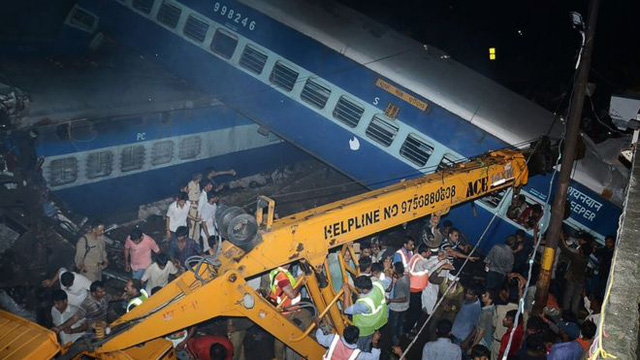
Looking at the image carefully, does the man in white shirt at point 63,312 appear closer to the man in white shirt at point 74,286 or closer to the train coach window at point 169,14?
the man in white shirt at point 74,286

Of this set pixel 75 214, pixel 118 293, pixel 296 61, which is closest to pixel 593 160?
pixel 296 61

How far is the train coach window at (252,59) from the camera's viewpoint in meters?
12.9

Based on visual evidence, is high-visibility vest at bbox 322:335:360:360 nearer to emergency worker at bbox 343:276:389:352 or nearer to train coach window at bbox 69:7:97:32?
emergency worker at bbox 343:276:389:352

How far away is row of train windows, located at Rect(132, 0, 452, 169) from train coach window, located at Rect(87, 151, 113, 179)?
394cm

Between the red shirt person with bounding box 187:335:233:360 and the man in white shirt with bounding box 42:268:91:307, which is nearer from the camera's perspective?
the red shirt person with bounding box 187:335:233:360

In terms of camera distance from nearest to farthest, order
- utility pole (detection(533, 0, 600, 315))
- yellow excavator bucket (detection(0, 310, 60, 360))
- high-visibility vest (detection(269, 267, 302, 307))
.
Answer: yellow excavator bucket (detection(0, 310, 60, 360))
high-visibility vest (detection(269, 267, 302, 307))
utility pole (detection(533, 0, 600, 315))

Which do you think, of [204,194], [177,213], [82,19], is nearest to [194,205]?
[204,194]

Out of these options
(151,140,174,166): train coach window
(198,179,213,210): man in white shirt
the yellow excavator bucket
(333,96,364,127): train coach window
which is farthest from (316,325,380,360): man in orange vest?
(151,140,174,166): train coach window

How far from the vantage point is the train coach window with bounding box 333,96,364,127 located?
39.9 feet

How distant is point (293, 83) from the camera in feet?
41.6

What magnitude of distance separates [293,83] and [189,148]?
10.1ft

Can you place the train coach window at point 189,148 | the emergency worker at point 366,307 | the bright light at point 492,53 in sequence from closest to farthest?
the emergency worker at point 366,307, the train coach window at point 189,148, the bright light at point 492,53

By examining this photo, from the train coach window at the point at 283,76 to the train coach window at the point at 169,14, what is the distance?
312 centimetres

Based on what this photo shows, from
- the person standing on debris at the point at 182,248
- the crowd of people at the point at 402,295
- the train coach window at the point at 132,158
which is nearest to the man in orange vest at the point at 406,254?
the crowd of people at the point at 402,295
